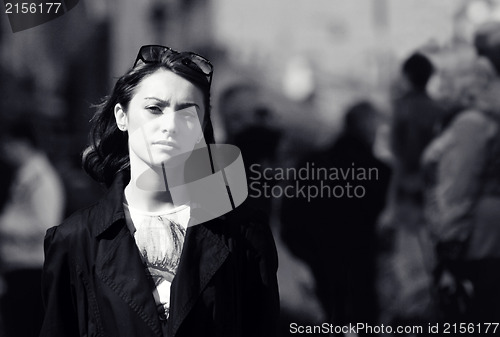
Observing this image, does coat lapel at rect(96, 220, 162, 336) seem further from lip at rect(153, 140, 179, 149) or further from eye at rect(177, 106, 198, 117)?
eye at rect(177, 106, 198, 117)

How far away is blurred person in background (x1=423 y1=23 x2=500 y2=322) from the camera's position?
11.1ft

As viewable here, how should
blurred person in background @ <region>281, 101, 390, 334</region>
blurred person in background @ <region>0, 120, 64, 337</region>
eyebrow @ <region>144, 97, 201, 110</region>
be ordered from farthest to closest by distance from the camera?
blurred person in background @ <region>281, 101, 390, 334</region> → blurred person in background @ <region>0, 120, 64, 337</region> → eyebrow @ <region>144, 97, 201, 110</region>

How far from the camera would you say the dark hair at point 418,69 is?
332 cm

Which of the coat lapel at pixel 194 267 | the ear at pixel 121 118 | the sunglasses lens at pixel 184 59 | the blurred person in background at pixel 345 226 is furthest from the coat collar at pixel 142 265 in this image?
the blurred person in background at pixel 345 226

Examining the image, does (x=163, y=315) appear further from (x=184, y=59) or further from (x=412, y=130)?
(x=412, y=130)

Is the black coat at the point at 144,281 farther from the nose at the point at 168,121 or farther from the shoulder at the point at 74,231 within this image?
the nose at the point at 168,121

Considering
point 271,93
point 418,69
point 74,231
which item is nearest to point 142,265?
point 74,231

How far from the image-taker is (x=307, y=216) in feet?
10.8

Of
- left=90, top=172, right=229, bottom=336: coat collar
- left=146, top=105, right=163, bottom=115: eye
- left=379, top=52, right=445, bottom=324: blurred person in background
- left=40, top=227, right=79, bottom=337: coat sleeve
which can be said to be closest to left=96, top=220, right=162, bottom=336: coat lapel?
left=90, top=172, right=229, bottom=336: coat collar

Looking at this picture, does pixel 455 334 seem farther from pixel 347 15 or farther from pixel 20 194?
pixel 20 194

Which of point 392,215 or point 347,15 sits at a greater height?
point 347,15

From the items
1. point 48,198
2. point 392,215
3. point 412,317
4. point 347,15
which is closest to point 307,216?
point 392,215

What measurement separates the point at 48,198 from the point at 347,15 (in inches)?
56.4

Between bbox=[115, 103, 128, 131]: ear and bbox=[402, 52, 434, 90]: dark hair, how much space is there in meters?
1.22
